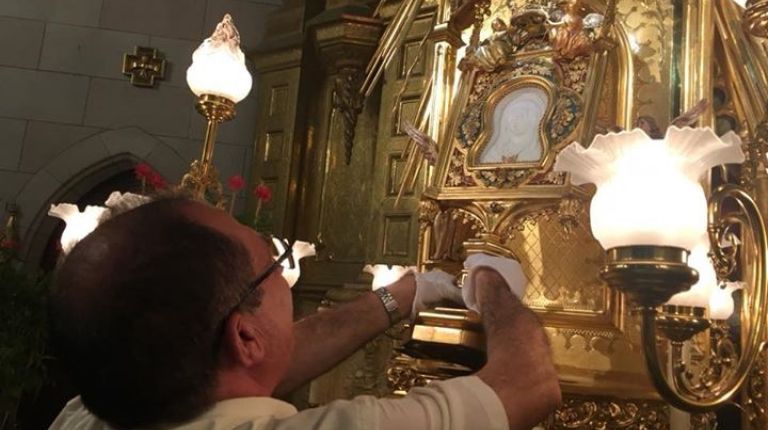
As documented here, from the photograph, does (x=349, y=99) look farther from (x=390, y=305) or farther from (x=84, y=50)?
(x=390, y=305)

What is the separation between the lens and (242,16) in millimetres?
4742

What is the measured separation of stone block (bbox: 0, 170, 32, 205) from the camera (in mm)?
4559

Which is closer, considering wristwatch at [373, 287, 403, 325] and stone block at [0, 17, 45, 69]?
wristwatch at [373, 287, 403, 325]

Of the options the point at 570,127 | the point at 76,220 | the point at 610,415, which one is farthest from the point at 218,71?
the point at 610,415

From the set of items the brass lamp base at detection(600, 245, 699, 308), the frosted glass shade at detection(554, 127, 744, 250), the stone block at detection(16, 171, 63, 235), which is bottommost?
the brass lamp base at detection(600, 245, 699, 308)

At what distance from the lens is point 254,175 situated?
4.30 meters

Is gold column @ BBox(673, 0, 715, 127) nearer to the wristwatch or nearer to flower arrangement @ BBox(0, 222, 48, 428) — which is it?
the wristwatch

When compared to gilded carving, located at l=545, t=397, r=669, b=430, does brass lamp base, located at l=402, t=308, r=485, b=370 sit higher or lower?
higher

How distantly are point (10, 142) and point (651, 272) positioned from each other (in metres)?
4.70

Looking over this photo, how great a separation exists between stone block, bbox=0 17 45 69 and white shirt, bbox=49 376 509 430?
4.60 metres

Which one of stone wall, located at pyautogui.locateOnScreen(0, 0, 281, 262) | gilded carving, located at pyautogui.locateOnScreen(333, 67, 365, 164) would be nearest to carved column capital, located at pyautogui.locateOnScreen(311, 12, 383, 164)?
gilded carving, located at pyautogui.locateOnScreen(333, 67, 365, 164)

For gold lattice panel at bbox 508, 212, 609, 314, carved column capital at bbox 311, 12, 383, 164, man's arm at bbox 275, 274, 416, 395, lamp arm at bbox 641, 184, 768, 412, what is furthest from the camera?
carved column capital at bbox 311, 12, 383, 164

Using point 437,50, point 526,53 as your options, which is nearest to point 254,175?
point 437,50

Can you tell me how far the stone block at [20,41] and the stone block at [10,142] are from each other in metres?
0.42
